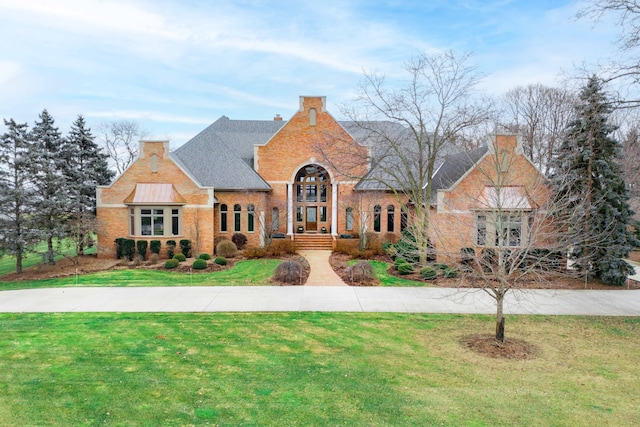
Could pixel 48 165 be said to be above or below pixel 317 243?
above

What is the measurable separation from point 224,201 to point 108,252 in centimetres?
764

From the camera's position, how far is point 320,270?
21.4 metres

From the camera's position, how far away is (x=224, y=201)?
28344 millimetres

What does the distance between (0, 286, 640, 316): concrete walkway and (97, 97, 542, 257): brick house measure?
6913 mm

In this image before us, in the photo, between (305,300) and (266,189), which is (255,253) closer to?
(266,189)

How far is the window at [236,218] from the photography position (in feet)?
93.8

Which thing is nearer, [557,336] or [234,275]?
[557,336]

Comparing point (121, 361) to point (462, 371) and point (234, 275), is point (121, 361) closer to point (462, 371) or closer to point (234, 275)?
point (462, 371)

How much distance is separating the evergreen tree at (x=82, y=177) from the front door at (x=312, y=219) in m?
14.5

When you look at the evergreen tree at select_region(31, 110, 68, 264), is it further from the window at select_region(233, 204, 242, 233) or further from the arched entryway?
the arched entryway

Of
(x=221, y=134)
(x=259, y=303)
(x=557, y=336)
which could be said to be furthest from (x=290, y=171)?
(x=557, y=336)

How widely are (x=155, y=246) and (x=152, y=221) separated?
157cm

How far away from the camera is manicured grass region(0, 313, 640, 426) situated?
737cm

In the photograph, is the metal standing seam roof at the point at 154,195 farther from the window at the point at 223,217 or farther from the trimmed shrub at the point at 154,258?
the window at the point at 223,217
